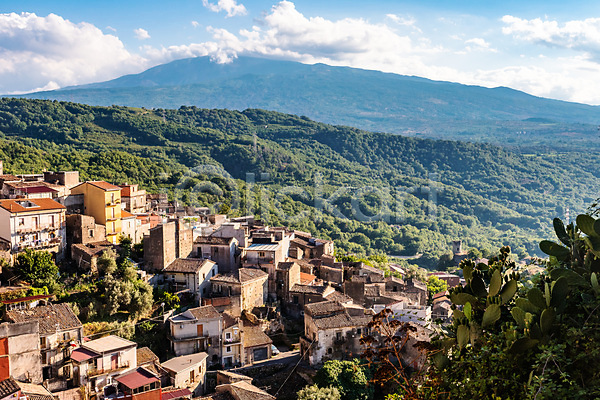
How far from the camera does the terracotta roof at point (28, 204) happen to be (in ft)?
63.0

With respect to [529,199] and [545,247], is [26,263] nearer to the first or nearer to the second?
[545,247]

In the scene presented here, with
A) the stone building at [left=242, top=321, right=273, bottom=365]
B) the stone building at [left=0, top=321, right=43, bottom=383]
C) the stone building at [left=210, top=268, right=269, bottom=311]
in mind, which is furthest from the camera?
the stone building at [left=210, top=268, right=269, bottom=311]

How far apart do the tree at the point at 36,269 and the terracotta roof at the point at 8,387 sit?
17.1 feet

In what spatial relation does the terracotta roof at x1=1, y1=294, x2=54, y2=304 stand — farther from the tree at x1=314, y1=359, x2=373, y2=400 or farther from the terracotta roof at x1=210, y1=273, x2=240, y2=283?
the tree at x1=314, y1=359, x2=373, y2=400

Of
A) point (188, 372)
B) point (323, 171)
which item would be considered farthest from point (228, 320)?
point (323, 171)

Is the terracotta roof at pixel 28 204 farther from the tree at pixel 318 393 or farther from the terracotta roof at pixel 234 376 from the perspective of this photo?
the tree at pixel 318 393

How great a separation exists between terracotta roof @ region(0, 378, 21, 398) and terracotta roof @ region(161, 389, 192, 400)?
3.84 metres

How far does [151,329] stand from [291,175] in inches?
2112

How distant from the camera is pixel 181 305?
20141 millimetres

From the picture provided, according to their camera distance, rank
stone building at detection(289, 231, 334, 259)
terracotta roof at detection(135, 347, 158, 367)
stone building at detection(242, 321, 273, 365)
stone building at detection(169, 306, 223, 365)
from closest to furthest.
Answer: terracotta roof at detection(135, 347, 158, 367), stone building at detection(169, 306, 223, 365), stone building at detection(242, 321, 273, 365), stone building at detection(289, 231, 334, 259)

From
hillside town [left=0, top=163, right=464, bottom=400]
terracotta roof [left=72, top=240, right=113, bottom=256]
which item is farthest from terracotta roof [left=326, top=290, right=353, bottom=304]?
terracotta roof [left=72, top=240, right=113, bottom=256]

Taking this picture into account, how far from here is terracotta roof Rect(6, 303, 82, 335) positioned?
49.8 feet

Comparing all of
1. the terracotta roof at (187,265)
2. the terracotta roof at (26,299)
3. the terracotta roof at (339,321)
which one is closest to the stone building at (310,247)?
the terracotta roof at (187,265)

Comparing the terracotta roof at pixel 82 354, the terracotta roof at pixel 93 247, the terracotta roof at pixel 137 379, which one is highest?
the terracotta roof at pixel 93 247
